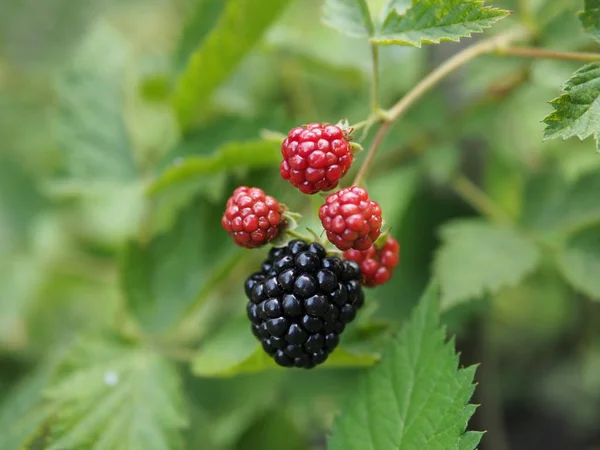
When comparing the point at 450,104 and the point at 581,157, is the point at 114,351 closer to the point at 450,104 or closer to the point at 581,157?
the point at 450,104

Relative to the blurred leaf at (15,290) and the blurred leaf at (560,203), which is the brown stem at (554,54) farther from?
the blurred leaf at (15,290)

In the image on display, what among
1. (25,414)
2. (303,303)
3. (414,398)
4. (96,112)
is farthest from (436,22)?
(25,414)

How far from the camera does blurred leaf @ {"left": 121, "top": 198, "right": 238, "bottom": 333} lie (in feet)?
4.96

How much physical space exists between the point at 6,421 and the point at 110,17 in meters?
2.86

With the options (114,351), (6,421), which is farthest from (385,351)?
(6,421)

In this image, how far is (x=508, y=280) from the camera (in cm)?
126

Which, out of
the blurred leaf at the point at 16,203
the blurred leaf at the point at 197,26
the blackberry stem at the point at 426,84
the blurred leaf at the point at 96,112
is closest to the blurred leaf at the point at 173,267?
the blurred leaf at the point at 96,112

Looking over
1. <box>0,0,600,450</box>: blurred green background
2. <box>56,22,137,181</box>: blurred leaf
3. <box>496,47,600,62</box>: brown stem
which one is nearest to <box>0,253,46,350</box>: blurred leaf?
<box>0,0,600,450</box>: blurred green background

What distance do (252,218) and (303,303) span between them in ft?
0.52

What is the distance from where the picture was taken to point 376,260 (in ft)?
3.29

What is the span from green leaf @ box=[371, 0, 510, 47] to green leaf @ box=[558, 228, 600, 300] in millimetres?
639

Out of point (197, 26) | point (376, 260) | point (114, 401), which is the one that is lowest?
point (114, 401)

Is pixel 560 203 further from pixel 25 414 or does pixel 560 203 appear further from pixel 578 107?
pixel 25 414

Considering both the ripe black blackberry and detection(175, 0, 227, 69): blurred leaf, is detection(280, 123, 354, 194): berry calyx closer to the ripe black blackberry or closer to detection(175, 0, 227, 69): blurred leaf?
the ripe black blackberry
